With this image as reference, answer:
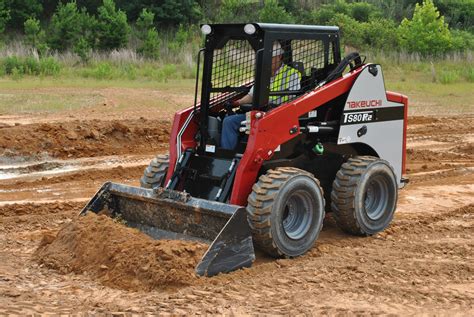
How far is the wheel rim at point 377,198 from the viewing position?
7.99m

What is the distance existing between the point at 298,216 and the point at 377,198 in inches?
54.3

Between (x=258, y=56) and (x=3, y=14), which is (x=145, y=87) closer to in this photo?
(x=258, y=56)

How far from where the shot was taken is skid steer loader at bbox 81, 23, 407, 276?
6.70 meters

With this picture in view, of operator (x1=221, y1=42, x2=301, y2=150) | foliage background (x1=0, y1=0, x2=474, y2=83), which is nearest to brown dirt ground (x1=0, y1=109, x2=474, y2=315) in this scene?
operator (x1=221, y1=42, x2=301, y2=150)

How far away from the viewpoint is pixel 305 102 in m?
7.27

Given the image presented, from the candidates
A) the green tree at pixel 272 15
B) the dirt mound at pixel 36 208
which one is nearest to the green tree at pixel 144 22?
the green tree at pixel 272 15

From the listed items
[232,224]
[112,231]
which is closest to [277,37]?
[232,224]

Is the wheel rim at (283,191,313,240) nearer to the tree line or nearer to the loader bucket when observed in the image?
the loader bucket

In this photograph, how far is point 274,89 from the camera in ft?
24.5

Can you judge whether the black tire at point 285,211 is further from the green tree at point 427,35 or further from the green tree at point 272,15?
the green tree at point 272,15

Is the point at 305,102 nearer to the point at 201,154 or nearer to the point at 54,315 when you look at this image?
the point at 201,154

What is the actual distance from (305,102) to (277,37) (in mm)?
705

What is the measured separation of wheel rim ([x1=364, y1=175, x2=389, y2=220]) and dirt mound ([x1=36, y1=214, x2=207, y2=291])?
7.79 feet

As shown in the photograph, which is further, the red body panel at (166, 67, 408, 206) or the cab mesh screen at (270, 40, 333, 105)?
the cab mesh screen at (270, 40, 333, 105)
